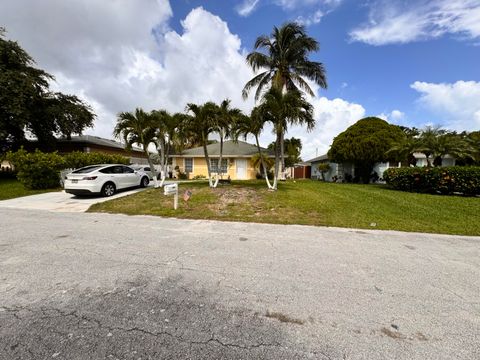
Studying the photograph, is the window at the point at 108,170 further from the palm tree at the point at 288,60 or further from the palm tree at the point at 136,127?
the palm tree at the point at 288,60

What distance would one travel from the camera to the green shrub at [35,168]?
13125 mm

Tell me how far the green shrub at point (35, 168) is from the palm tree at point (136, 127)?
4.61 meters

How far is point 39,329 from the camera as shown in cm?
222

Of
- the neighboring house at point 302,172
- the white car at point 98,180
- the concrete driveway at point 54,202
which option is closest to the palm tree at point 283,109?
the white car at point 98,180

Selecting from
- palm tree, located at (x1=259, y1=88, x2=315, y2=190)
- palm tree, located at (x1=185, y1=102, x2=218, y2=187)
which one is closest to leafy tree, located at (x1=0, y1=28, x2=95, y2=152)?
palm tree, located at (x1=185, y1=102, x2=218, y2=187)

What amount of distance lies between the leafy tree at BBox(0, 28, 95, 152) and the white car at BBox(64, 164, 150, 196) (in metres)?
11.7

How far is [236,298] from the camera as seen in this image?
281 cm

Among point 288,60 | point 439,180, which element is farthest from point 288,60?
point 439,180

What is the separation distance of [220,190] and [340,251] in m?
8.29

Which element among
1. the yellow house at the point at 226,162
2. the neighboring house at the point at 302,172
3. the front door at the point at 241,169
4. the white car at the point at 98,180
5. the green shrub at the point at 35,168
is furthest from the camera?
the neighboring house at the point at 302,172

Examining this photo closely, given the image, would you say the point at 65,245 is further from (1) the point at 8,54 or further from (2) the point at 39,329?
(1) the point at 8,54

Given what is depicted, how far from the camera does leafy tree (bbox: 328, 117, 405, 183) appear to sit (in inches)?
747

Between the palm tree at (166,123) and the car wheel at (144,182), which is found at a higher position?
the palm tree at (166,123)

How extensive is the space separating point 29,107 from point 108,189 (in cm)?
1583
